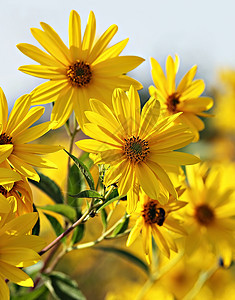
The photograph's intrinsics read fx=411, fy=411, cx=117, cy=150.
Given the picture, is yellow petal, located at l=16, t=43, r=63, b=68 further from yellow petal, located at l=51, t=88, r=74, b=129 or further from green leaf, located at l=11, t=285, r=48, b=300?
green leaf, located at l=11, t=285, r=48, b=300

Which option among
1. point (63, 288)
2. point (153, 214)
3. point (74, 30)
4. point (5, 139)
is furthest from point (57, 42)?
point (63, 288)

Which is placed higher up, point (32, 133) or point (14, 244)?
point (32, 133)

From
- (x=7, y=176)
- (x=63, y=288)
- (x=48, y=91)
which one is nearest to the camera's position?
(x=7, y=176)

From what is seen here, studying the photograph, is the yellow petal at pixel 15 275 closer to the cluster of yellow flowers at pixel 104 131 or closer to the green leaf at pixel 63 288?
the cluster of yellow flowers at pixel 104 131

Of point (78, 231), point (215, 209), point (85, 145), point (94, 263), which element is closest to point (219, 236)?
point (215, 209)

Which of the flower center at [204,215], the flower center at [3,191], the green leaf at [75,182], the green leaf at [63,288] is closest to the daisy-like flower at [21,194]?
the flower center at [3,191]

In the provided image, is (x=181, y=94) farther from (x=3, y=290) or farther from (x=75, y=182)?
(x=3, y=290)

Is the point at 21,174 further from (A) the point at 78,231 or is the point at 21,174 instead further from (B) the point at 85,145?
(A) the point at 78,231
